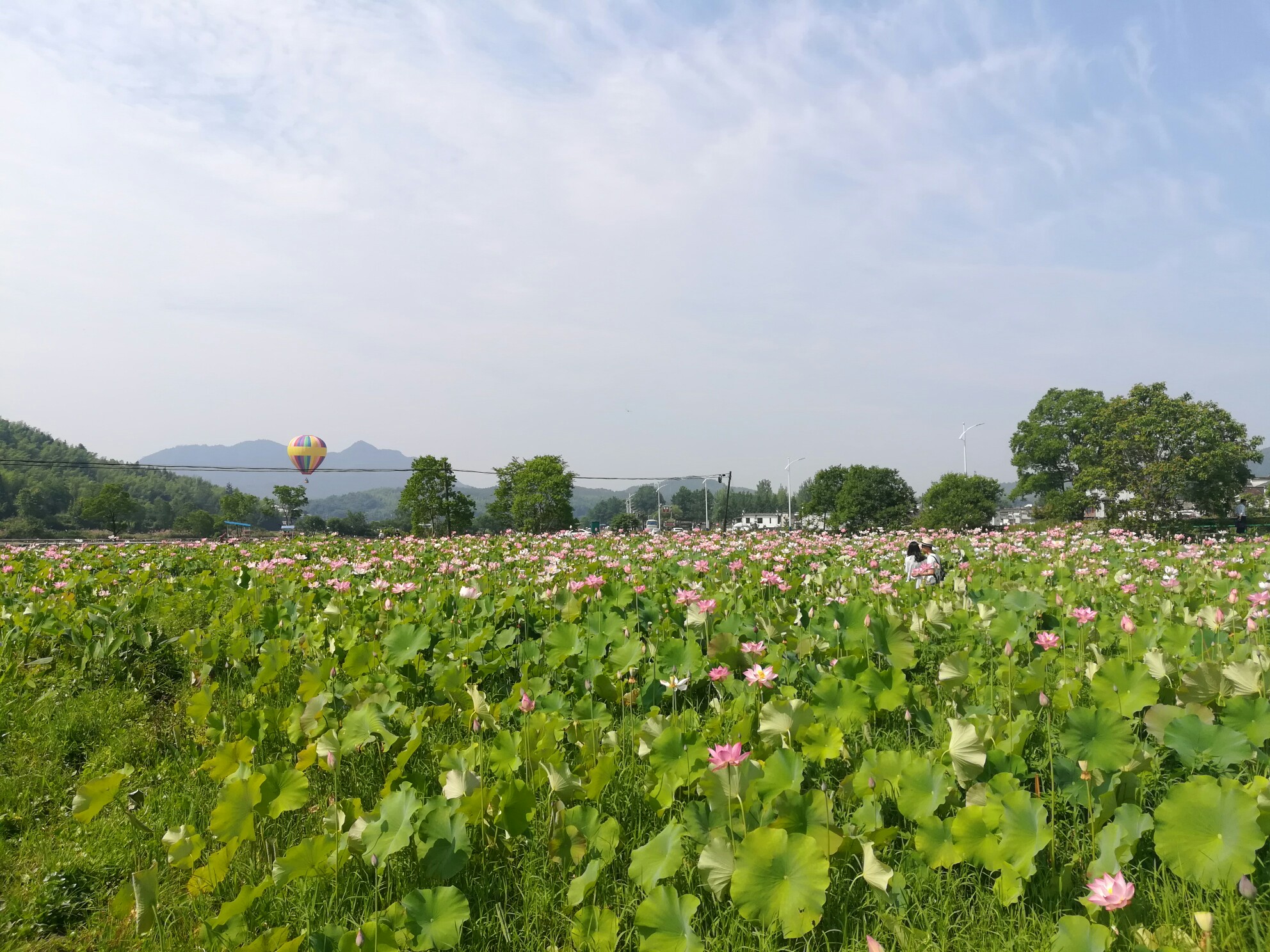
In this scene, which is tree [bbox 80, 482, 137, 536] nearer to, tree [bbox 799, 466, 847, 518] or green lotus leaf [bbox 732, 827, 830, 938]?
tree [bbox 799, 466, 847, 518]

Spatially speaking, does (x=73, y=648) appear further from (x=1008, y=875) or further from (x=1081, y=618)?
(x=1081, y=618)

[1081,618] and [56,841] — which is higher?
[1081,618]

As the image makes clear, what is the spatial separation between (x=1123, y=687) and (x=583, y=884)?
2.66m

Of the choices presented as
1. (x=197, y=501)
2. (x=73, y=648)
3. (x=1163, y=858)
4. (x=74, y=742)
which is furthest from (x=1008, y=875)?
(x=197, y=501)

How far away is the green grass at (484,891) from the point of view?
2.29 meters

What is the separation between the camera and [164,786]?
3695 mm

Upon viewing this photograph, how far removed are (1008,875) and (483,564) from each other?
8354 millimetres

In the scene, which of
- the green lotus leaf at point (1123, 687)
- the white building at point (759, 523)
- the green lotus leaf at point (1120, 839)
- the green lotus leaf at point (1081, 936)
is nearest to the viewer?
the green lotus leaf at point (1081, 936)

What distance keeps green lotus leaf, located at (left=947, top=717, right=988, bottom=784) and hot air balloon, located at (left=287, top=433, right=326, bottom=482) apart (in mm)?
51731

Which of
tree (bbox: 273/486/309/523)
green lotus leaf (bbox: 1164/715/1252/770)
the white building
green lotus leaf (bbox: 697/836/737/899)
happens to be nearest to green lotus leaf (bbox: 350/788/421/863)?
green lotus leaf (bbox: 697/836/737/899)

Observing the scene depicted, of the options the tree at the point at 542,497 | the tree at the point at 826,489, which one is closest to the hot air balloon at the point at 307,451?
the tree at the point at 542,497

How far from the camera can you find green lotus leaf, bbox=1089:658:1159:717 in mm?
3234

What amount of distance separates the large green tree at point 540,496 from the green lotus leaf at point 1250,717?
57.0 metres

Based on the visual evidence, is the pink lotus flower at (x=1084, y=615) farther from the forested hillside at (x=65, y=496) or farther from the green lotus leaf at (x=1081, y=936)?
the forested hillside at (x=65, y=496)
